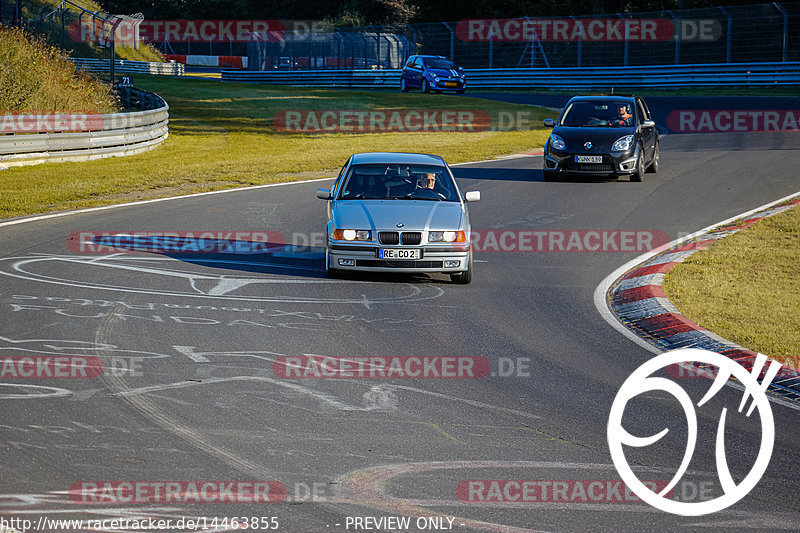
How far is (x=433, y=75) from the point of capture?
49844mm

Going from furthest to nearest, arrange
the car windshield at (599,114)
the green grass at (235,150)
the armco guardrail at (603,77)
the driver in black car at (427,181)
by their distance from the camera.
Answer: the armco guardrail at (603,77)
the car windshield at (599,114)
the green grass at (235,150)
the driver in black car at (427,181)

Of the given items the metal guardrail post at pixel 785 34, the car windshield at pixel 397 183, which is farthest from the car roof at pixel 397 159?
the metal guardrail post at pixel 785 34

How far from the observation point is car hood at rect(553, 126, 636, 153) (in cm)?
2134

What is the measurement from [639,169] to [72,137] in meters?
13.9

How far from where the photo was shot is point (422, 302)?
11.2m

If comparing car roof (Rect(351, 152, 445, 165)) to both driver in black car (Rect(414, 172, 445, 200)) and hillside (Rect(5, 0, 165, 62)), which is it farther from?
hillside (Rect(5, 0, 165, 62))

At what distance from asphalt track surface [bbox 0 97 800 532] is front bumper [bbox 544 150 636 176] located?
7111 mm

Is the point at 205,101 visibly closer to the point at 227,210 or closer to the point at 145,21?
A: the point at 227,210

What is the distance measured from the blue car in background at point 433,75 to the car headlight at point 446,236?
3838cm

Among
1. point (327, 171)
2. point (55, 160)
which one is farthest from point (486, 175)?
point (55, 160)

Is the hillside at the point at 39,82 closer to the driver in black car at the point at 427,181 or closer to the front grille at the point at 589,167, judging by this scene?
the front grille at the point at 589,167

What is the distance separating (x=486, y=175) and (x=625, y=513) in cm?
1815

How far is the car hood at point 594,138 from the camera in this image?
21.3 meters

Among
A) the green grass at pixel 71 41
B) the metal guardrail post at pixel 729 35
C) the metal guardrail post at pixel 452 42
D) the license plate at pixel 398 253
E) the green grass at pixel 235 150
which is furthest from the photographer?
the green grass at pixel 71 41
